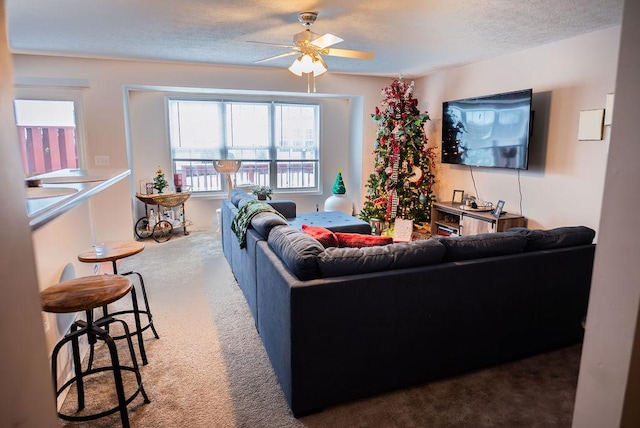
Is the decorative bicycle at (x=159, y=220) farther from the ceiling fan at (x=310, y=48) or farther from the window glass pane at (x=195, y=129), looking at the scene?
the ceiling fan at (x=310, y=48)

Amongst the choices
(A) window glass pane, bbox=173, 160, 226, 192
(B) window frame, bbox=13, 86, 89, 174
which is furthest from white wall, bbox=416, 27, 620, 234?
(B) window frame, bbox=13, 86, 89, 174

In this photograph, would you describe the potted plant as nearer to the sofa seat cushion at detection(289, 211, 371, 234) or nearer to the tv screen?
the sofa seat cushion at detection(289, 211, 371, 234)

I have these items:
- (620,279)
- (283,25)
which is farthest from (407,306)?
(283,25)

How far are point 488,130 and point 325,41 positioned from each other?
2363 millimetres

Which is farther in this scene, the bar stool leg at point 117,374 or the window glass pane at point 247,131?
the window glass pane at point 247,131

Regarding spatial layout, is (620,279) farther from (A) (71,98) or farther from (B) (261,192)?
(A) (71,98)

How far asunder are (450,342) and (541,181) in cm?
266

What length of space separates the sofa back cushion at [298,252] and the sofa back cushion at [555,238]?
138 cm

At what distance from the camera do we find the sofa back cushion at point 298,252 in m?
1.92

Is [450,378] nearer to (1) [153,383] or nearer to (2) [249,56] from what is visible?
(1) [153,383]

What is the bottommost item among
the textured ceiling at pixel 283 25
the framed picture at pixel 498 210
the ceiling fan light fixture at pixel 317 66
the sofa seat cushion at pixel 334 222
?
the sofa seat cushion at pixel 334 222

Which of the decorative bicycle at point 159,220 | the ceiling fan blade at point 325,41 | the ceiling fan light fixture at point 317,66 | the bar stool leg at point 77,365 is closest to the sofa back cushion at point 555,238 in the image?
the ceiling fan blade at point 325,41

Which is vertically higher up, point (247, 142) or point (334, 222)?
point (247, 142)

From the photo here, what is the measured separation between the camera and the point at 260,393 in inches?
85.0
